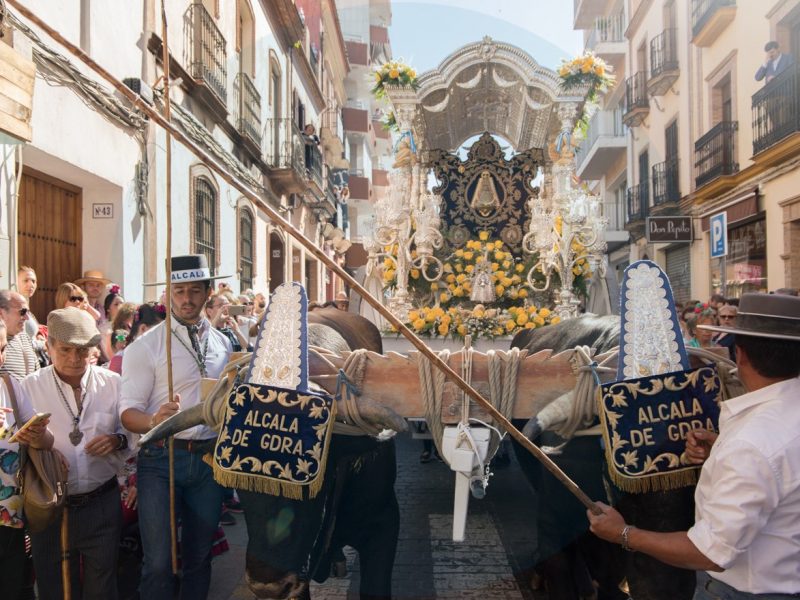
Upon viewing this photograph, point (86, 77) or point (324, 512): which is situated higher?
point (86, 77)

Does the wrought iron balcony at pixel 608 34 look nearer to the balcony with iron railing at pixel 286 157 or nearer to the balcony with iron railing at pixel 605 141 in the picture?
the balcony with iron railing at pixel 605 141

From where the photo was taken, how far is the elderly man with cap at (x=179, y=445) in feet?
10.3

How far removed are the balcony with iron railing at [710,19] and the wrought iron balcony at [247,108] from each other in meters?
9.51

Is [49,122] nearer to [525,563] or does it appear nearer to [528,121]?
[528,121]

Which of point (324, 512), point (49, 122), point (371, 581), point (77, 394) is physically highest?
point (49, 122)

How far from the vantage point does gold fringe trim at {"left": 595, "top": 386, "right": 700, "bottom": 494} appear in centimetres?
227

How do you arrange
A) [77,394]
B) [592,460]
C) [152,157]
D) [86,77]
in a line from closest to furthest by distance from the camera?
1. [592,460]
2. [77,394]
3. [86,77]
4. [152,157]

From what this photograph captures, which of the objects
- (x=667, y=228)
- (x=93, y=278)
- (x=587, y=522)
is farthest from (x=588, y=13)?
(x=587, y=522)

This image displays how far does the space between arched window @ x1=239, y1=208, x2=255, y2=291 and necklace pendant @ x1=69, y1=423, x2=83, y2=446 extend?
9.92m

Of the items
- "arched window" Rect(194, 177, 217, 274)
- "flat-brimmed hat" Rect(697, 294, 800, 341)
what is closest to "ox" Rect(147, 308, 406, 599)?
"flat-brimmed hat" Rect(697, 294, 800, 341)

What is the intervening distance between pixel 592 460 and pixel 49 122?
6005 millimetres

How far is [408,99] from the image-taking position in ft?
24.1

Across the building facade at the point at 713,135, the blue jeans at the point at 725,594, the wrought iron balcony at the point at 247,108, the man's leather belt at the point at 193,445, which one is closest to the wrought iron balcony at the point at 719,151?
the building facade at the point at 713,135

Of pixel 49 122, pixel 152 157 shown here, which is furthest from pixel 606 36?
pixel 49 122
